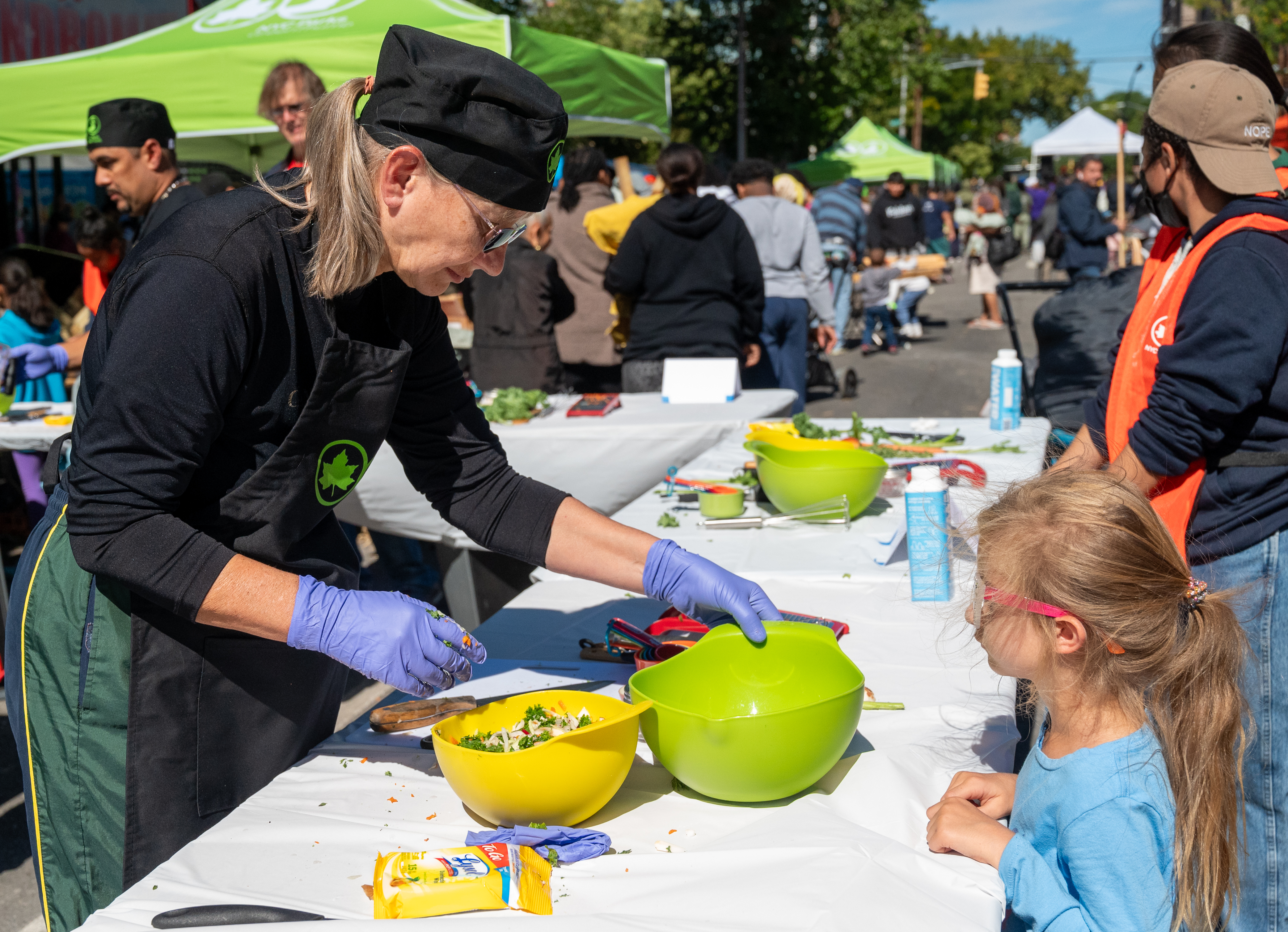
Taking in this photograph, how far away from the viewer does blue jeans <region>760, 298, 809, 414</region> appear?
6.56 metres

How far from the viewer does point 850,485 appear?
2.55 metres

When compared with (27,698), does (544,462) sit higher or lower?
lower

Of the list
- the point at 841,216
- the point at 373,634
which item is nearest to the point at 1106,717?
the point at 373,634

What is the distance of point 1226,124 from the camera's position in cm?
196

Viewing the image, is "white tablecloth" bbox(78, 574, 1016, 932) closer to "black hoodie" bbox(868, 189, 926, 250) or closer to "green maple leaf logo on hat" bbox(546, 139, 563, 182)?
"green maple leaf logo on hat" bbox(546, 139, 563, 182)

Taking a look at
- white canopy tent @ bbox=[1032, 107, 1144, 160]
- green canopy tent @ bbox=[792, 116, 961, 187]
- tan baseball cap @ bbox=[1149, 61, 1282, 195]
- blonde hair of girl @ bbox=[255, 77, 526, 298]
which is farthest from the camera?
green canopy tent @ bbox=[792, 116, 961, 187]

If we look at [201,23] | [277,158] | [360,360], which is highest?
[201,23]

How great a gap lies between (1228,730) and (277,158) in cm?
790

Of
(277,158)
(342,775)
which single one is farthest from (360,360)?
(277,158)

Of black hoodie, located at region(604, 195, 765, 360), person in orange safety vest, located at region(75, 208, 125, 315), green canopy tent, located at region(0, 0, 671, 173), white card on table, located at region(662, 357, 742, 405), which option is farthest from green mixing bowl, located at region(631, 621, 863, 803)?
person in orange safety vest, located at region(75, 208, 125, 315)

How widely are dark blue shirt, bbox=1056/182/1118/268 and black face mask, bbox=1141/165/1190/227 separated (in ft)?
24.1

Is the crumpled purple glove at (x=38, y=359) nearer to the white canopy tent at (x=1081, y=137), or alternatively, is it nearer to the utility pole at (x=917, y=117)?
the white canopy tent at (x=1081, y=137)

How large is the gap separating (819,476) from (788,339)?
4.21 m

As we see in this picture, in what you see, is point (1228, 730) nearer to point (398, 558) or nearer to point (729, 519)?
point (729, 519)
